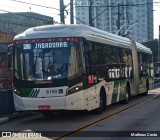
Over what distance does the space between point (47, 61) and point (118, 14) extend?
97.6 feet

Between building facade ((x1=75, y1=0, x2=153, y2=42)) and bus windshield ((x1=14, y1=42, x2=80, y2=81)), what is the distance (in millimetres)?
17082

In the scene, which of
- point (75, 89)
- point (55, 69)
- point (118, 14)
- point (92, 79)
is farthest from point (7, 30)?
point (75, 89)

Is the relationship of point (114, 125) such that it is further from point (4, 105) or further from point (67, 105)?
point (4, 105)

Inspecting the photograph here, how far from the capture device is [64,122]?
14.3m

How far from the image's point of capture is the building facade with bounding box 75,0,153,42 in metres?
36.5

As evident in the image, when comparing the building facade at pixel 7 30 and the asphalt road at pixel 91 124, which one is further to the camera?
the building facade at pixel 7 30

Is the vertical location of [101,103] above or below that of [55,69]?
below

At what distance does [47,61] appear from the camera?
1422 centimetres

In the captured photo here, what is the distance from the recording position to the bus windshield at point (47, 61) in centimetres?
1413

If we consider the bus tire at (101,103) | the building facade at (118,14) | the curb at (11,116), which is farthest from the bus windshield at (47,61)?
the building facade at (118,14)

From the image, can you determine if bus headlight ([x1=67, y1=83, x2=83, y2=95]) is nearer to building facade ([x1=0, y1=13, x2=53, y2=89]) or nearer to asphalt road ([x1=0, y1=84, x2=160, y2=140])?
asphalt road ([x1=0, y1=84, x2=160, y2=140])

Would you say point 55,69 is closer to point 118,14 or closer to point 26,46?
point 26,46

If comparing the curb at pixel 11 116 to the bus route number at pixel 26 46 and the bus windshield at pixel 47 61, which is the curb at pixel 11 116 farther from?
the bus route number at pixel 26 46

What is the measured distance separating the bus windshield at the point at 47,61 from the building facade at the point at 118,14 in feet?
56.0
